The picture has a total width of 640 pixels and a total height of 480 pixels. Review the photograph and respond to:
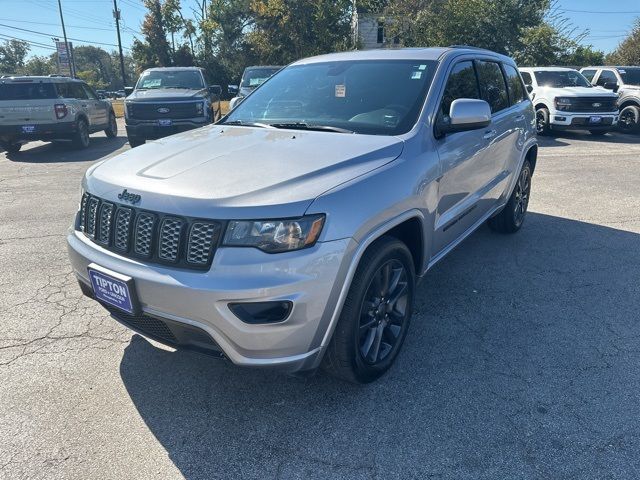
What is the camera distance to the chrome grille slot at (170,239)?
229 cm

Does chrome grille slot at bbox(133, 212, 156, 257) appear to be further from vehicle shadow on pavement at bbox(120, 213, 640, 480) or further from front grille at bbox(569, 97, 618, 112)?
front grille at bbox(569, 97, 618, 112)

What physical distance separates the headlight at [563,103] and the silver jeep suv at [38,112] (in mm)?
12622

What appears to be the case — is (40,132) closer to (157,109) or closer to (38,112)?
(38,112)

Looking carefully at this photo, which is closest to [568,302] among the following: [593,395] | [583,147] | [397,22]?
[593,395]

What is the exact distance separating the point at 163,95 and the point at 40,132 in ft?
9.91

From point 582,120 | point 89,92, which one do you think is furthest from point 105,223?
point 582,120

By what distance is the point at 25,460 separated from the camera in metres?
2.32

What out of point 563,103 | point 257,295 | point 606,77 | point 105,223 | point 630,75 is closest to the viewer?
point 257,295

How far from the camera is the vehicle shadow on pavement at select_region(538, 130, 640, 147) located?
43.0ft

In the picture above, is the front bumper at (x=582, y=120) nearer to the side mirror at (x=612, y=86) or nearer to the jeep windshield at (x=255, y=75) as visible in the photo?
the side mirror at (x=612, y=86)

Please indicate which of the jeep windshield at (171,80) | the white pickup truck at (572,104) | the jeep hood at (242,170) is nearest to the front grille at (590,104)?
the white pickup truck at (572,104)

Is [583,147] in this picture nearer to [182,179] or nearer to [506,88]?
[506,88]

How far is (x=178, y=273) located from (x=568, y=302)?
314 cm

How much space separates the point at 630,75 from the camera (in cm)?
1458
